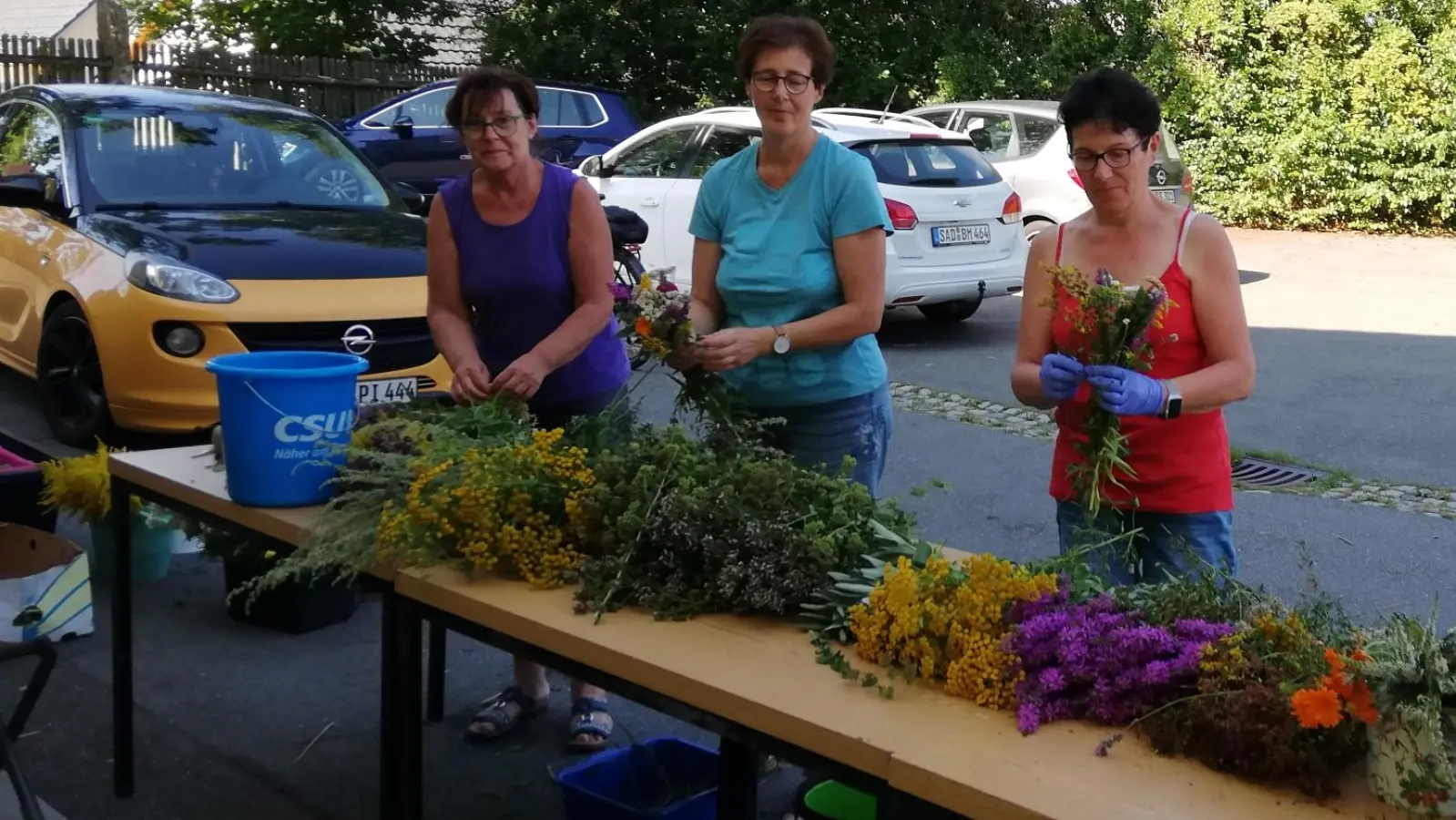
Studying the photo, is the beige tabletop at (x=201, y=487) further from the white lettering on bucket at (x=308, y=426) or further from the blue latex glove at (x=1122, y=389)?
the blue latex glove at (x=1122, y=389)

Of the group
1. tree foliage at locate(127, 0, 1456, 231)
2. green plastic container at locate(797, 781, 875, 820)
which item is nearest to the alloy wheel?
green plastic container at locate(797, 781, 875, 820)

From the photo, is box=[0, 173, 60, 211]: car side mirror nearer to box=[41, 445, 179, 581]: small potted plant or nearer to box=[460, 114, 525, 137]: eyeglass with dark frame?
box=[41, 445, 179, 581]: small potted plant

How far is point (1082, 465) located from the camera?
2.73 metres

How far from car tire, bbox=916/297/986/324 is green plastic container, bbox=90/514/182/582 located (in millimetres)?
7046

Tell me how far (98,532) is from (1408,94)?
16.4m

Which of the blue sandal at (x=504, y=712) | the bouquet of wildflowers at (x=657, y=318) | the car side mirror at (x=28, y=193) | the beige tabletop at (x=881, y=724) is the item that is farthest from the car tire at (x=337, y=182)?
the beige tabletop at (x=881, y=724)

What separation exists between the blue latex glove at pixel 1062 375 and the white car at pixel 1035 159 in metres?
10.3

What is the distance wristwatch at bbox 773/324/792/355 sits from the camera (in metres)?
3.22

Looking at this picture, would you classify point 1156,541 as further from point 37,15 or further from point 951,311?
point 37,15

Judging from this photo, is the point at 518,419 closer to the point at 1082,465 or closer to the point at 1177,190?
the point at 1082,465

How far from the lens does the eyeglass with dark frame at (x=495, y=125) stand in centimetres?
354

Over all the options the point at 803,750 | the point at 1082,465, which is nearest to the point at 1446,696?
the point at 803,750

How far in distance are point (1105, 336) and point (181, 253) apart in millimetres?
4697

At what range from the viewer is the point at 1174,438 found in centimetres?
284
